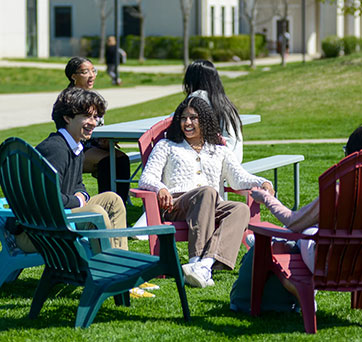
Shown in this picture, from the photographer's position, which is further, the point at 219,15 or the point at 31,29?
the point at 219,15

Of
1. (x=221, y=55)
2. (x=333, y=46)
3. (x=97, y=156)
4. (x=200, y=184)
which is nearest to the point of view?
(x=200, y=184)

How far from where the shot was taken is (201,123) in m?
6.32

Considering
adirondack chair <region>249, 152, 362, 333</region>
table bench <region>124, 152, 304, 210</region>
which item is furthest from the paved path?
adirondack chair <region>249, 152, 362, 333</region>

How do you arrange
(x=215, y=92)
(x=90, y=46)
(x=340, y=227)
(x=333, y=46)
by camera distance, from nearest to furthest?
1. (x=340, y=227)
2. (x=215, y=92)
3. (x=333, y=46)
4. (x=90, y=46)

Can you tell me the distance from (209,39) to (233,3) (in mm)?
7055

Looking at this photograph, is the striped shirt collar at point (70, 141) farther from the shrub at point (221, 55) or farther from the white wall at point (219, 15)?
the white wall at point (219, 15)

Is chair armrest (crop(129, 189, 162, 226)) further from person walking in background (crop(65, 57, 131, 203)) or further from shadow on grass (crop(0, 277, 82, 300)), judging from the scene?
person walking in background (crop(65, 57, 131, 203))

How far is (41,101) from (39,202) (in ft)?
70.0

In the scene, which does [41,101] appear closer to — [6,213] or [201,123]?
[201,123]

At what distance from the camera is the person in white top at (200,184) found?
19.0 ft

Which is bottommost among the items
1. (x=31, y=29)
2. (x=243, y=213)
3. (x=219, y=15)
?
(x=243, y=213)

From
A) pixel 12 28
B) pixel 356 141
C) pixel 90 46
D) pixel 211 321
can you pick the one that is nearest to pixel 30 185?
pixel 211 321

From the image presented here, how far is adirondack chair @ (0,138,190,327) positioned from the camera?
4484mm

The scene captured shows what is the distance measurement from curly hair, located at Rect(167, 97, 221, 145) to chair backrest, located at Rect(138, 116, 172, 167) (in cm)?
23
